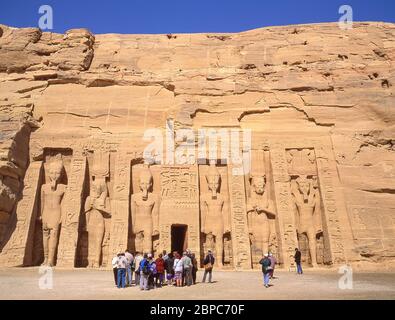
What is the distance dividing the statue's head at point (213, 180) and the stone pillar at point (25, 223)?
642cm

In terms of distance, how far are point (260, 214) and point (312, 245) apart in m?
2.15

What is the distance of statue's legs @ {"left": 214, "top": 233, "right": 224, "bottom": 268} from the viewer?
49.6 feet

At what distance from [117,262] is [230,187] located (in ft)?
23.2

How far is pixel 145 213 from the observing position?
15734 mm

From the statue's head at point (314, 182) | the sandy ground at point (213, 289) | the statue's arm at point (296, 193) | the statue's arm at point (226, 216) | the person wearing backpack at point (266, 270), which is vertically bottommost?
the sandy ground at point (213, 289)

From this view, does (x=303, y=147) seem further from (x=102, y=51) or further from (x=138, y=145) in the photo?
(x=102, y=51)

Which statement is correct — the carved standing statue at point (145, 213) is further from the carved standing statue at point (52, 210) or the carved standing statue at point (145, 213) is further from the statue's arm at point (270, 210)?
the statue's arm at point (270, 210)

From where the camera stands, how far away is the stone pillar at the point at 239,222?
48.3ft

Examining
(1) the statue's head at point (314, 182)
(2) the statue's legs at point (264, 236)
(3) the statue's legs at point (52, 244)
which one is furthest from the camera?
(1) the statue's head at point (314, 182)

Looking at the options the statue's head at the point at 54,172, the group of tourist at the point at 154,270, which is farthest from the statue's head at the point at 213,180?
the statue's head at the point at 54,172

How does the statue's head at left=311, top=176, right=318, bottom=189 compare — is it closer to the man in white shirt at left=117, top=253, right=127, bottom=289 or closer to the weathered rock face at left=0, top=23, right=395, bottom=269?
the weathered rock face at left=0, top=23, right=395, bottom=269

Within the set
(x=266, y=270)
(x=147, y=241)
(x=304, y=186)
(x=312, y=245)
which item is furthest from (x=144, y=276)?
(x=304, y=186)

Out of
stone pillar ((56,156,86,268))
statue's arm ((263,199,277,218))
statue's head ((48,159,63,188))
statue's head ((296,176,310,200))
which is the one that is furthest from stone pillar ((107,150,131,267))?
statue's head ((296,176,310,200))

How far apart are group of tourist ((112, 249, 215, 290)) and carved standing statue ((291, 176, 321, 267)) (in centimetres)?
597
